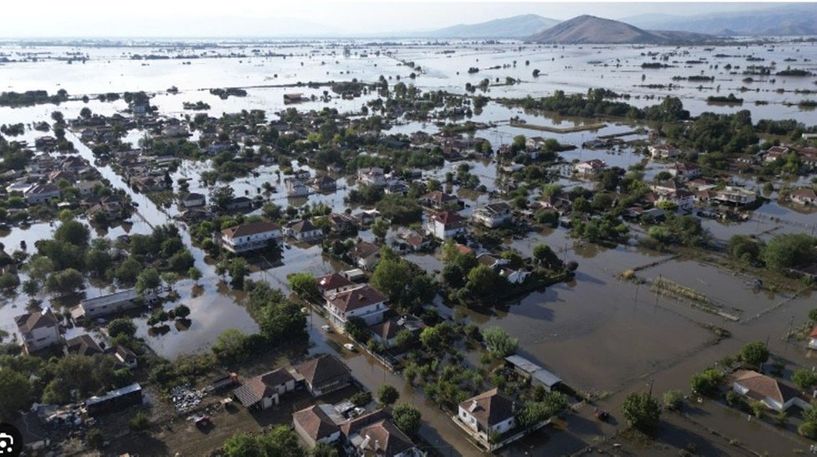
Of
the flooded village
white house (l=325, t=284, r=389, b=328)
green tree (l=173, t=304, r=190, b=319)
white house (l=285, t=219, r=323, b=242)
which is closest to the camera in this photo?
the flooded village

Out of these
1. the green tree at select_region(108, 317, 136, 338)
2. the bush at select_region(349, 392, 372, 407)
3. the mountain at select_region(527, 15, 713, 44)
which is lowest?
the bush at select_region(349, 392, 372, 407)

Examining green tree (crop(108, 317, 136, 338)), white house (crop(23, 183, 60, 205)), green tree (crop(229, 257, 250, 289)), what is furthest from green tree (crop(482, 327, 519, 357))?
white house (crop(23, 183, 60, 205))

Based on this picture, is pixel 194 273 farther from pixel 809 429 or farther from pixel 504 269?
pixel 809 429

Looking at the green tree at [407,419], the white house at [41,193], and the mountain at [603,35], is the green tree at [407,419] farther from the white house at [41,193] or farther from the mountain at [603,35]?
the mountain at [603,35]

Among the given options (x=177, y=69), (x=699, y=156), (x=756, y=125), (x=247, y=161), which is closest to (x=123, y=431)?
(x=247, y=161)

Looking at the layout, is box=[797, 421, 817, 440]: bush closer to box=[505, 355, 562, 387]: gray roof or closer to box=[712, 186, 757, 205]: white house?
box=[505, 355, 562, 387]: gray roof

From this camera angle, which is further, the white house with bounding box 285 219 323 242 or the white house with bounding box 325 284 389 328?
the white house with bounding box 285 219 323 242

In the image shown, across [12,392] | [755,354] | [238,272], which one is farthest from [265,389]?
[755,354]
